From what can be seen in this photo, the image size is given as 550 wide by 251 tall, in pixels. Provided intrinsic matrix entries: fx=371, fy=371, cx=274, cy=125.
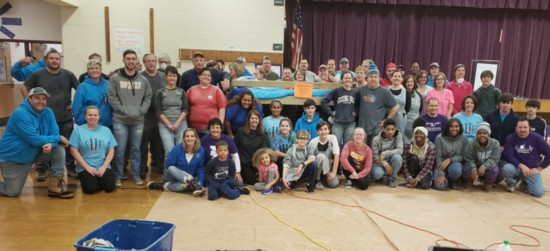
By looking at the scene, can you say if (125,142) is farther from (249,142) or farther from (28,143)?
(249,142)

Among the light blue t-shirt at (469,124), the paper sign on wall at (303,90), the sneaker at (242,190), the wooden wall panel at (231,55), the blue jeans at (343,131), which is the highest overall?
the wooden wall panel at (231,55)

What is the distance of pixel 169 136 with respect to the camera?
437cm

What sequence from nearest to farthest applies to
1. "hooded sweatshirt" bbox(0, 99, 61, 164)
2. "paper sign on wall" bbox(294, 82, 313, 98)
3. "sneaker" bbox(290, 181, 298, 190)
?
"hooded sweatshirt" bbox(0, 99, 61, 164)
"sneaker" bbox(290, 181, 298, 190)
"paper sign on wall" bbox(294, 82, 313, 98)

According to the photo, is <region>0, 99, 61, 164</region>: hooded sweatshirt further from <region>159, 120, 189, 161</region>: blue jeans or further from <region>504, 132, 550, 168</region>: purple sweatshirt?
<region>504, 132, 550, 168</region>: purple sweatshirt

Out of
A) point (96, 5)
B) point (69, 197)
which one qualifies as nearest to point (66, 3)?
point (96, 5)

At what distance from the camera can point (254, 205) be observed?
12.2 feet

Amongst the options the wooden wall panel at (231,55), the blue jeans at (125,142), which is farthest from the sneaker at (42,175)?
the wooden wall panel at (231,55)

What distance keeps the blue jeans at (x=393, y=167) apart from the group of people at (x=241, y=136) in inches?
0.6

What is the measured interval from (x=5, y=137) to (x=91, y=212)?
1.28 metres

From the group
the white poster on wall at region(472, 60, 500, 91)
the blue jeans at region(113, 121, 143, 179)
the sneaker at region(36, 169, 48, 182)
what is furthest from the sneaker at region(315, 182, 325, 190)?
the white poster on wall at region(472, 60, 500, 91)

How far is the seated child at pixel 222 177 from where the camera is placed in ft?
12.8

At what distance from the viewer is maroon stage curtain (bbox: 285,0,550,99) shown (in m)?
8.51

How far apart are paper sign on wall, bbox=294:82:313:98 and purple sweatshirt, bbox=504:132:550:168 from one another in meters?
2.51

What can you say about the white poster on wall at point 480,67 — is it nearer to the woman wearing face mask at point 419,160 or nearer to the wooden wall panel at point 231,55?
the wooden wall panel at point 231,55
